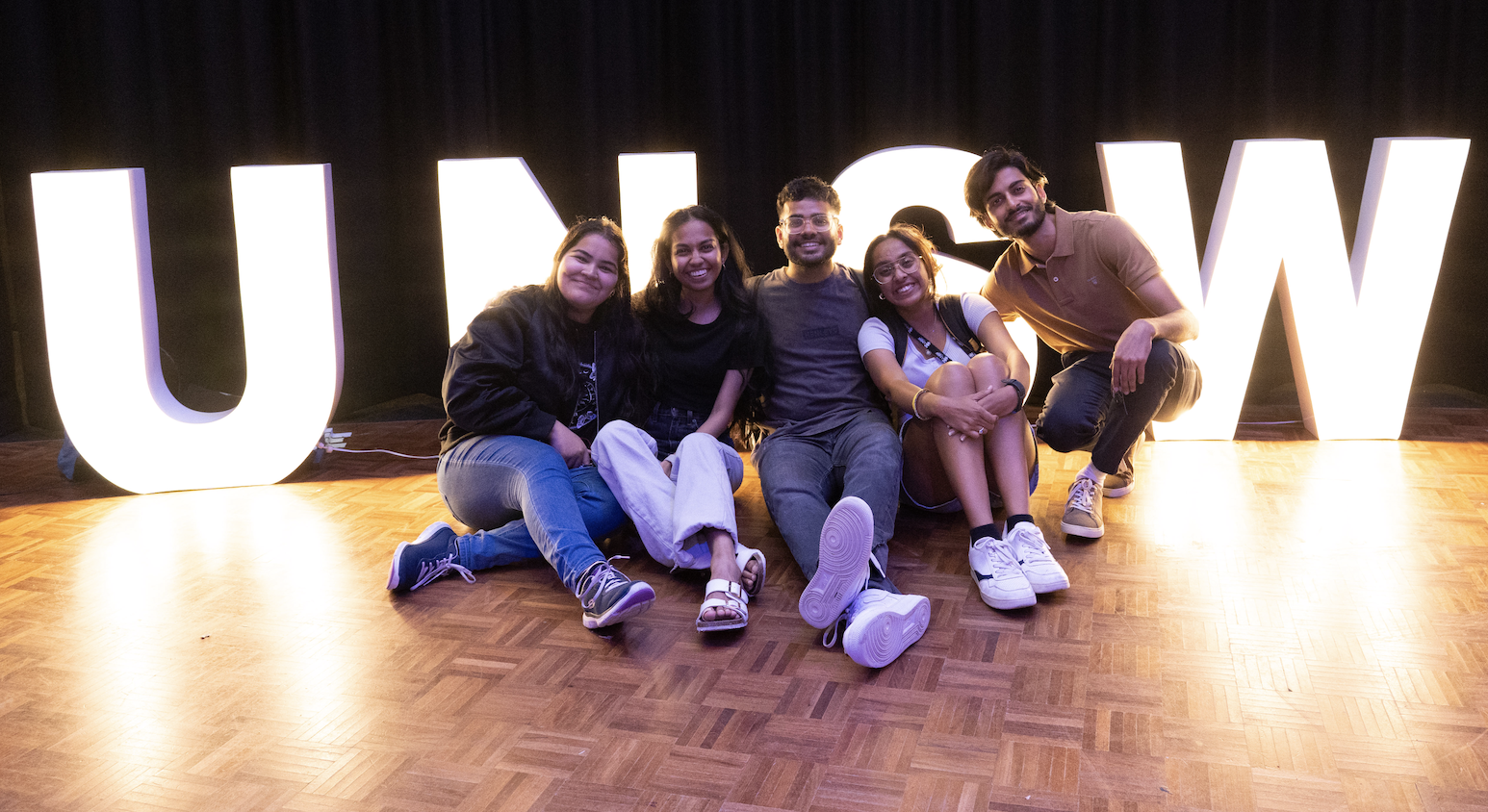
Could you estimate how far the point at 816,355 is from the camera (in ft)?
9.66

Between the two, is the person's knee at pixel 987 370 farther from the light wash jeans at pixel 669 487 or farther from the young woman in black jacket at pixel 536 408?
the young woman in black jacket at pixel 536 408

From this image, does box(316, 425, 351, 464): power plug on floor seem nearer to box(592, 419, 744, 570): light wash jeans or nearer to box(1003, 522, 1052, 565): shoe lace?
box(592, 419, 744, 570): light wash jeans

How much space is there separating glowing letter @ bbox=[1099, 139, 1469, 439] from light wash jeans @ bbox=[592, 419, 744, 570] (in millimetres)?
1930

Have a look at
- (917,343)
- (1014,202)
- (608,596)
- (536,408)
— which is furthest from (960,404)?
(536,408)

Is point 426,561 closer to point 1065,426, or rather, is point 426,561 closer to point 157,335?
point 157,335

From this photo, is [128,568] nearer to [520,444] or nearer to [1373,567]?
[520,444]

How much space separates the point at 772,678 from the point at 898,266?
1195 mm

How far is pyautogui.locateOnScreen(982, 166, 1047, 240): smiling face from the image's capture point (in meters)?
2.94

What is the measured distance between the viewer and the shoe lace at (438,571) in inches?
105

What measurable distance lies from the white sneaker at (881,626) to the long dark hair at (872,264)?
0.92m

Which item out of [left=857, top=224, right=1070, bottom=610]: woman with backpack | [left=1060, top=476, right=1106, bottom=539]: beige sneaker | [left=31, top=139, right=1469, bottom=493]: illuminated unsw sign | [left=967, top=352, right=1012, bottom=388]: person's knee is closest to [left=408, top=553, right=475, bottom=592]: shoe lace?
[left=31, top=139, right=1469, bottom=493]: illuminated unsw sign

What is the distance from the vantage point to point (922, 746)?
184 centimetres

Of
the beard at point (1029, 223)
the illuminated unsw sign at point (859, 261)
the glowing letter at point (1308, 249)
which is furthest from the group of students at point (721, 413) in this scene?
the glowing letter at point (1308, 249)

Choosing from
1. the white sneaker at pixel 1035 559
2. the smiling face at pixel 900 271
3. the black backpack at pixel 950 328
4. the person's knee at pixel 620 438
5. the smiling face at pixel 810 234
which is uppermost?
the smiling face at pixel 810 234
